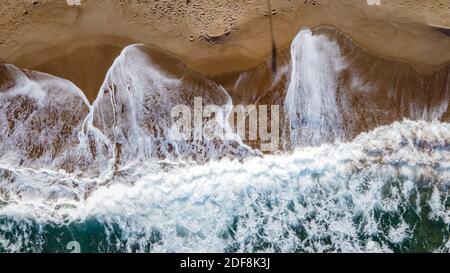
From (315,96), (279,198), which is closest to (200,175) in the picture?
(279,198)

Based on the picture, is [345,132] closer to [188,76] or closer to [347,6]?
[347,6]

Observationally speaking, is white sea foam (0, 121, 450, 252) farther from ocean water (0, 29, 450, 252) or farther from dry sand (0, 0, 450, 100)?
dry sand (0, 0, 450, 100)

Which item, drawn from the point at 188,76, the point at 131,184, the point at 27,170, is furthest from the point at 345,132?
the point at 27,170
